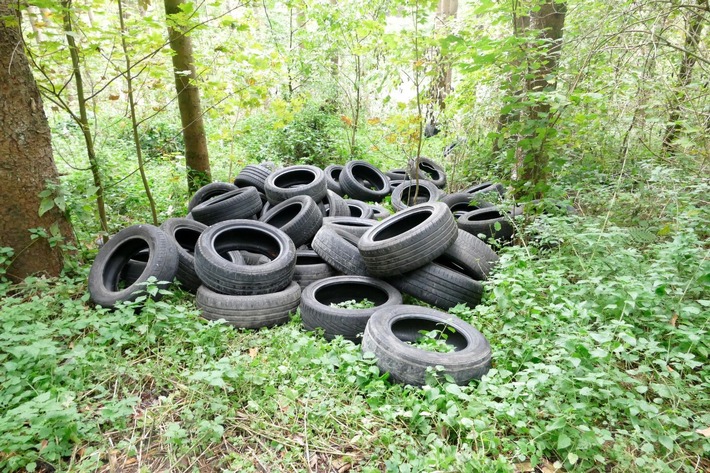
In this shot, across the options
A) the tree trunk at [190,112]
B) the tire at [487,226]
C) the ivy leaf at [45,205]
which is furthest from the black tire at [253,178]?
the tire at [487,226]

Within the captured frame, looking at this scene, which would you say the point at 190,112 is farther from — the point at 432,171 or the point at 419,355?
the point at 419,355

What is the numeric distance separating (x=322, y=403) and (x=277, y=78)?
6259 mm

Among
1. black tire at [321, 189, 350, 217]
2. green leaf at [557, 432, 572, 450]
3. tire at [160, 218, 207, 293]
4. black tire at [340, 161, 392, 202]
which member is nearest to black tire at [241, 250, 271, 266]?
tire at [160, 218, 207, 293]

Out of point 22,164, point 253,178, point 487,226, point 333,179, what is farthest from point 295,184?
point 22,164

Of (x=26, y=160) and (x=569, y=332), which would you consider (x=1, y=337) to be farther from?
(x=569, y=332)

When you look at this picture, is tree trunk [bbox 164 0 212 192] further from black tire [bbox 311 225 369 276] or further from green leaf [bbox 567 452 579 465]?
green leaf [bbox 567 452 579 465]

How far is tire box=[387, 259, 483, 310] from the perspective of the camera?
13.5 feet

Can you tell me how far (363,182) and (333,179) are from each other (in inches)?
37.5

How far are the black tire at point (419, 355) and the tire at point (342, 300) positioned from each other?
Answer: 0.28 meters

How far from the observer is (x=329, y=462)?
2449 mm

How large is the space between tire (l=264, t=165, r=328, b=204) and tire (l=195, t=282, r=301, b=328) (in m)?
2.42

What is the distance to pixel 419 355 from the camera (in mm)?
2988

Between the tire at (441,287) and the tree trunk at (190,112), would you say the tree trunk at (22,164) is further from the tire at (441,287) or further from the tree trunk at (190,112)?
the tire at (441,287)

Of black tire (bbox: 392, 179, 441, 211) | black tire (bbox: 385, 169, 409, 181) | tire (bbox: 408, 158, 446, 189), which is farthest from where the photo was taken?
black tire (bbox: 385, 169, 409, 181)
